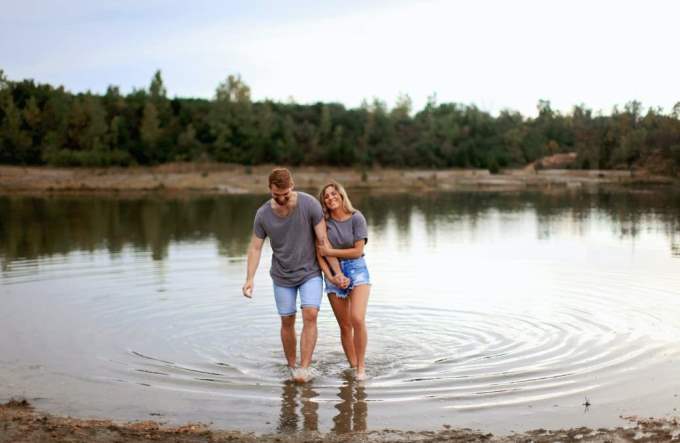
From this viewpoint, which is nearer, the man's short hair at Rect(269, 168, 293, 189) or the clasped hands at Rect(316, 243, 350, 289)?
the man's short hair at Rect(269, 168, 293, 189)

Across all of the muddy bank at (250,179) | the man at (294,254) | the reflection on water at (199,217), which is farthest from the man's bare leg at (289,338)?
the muddy bank at (250,179)

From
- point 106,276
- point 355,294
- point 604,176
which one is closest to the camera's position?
point 355,294

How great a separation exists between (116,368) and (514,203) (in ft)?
115

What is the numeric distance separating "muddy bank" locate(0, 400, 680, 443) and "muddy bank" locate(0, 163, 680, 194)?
51514mm

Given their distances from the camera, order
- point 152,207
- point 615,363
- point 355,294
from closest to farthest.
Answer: point 355,294 → point 615,363 → point 152,207

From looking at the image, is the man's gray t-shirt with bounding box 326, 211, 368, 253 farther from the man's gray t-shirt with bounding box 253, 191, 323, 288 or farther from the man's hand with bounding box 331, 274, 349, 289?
the man's hand with bounding box 331, 274, 349, 289

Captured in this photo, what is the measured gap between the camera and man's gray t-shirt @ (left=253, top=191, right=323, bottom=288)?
27.0 feet

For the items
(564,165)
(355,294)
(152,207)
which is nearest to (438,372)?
(355,294)

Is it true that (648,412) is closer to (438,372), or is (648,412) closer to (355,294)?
(438,372)

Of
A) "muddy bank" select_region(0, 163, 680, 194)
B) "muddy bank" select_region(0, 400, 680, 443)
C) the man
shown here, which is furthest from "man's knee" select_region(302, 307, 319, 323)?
"muddy bank" select_region(0, 163, 680, 194)

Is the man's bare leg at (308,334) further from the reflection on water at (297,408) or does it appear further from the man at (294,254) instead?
the reflection on water at (297,408)

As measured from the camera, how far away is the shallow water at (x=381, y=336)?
24.9 feet

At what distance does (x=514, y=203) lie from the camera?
42594 mm

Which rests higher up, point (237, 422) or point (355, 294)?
point (355, 294)
